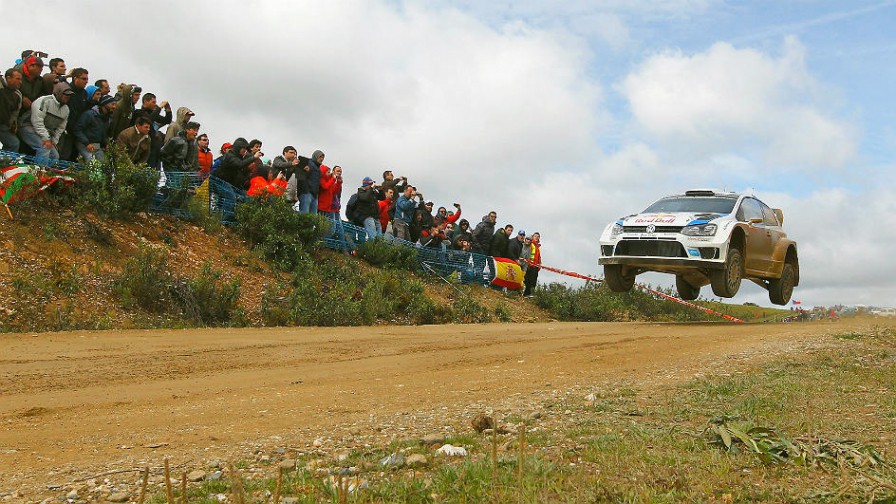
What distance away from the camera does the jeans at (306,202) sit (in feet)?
57.7

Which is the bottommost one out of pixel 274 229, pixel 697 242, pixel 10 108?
pixel 274 229

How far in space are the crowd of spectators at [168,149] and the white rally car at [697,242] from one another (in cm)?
643

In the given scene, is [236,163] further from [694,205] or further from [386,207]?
[694,205]

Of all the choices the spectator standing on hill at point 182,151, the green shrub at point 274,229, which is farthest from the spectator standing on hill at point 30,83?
the green shrub at point 274,229

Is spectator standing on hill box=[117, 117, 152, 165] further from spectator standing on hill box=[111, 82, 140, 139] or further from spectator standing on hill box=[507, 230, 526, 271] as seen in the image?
spectator standing on hill box=[507, 230, 526, 271]

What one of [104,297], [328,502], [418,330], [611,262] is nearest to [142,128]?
[104,297]

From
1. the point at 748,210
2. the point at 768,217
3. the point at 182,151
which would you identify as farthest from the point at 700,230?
the point at 182,151

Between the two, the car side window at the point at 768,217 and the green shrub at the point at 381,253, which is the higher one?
the car side window at the point at 768,217

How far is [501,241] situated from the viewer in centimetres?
2225

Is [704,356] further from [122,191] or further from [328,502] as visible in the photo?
[122,191]

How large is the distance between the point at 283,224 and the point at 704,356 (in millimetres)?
10248

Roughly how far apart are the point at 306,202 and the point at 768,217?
981cm

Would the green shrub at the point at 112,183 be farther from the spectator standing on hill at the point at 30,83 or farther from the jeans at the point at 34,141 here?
the spectator standing on hill at the point at 30,83

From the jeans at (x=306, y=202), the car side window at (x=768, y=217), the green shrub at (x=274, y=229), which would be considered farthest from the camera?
the jeans at (x=306, y=202)
